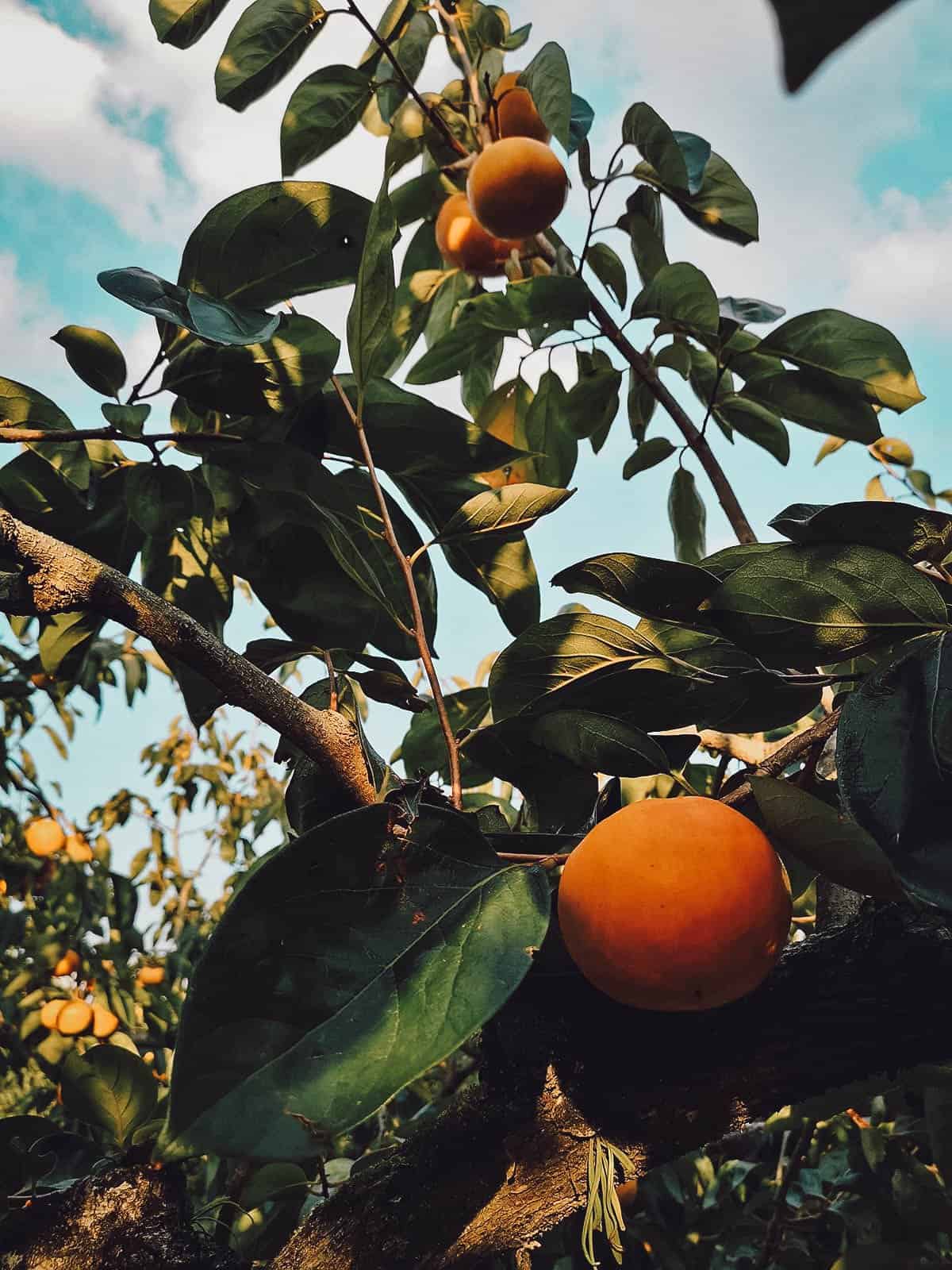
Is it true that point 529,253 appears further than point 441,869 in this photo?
Yes

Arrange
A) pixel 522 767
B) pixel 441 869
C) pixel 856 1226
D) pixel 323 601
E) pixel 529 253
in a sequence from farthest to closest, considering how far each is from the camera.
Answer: pixel 529 253 → pixel 856 1226 → pixel 323 601 → pixel 522 767 → pixel 441 869

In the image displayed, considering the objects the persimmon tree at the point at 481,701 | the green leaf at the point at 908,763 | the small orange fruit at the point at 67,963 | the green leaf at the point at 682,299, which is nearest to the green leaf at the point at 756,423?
the persimmon tree at the point at 481,701

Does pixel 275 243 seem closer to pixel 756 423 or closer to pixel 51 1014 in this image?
pixel 756 423

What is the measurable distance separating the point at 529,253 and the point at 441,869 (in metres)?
1.06

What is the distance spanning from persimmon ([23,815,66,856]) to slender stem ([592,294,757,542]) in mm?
1742

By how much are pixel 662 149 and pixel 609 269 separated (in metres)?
0.16

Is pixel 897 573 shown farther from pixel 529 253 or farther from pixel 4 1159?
pixel 529 253

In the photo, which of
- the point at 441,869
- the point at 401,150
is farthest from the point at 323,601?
the point at 401,150

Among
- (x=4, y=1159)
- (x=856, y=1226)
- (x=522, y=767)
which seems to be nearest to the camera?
(x=522, y=767)

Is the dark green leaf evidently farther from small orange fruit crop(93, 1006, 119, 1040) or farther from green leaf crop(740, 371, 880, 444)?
small orange fruit crop(93, 1006, 119, 1040)

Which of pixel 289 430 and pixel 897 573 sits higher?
pixel 289 430

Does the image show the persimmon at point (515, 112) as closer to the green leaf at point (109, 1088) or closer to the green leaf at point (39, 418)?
the green leaf at point (39, 418)

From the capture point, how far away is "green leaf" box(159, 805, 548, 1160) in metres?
0.37

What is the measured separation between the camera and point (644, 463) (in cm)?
123
